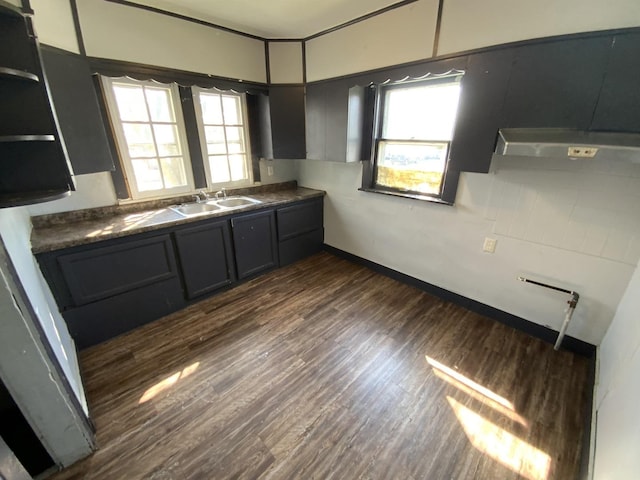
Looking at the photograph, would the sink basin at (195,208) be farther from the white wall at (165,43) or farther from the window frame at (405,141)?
the window frame at (405,141)

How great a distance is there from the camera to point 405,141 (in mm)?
2570

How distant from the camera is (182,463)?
1.34 m

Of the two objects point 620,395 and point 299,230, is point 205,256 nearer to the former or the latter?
point 299,230

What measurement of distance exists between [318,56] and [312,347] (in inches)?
112

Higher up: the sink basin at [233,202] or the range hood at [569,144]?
the range hood at [569,144]

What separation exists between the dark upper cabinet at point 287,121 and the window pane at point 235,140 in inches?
11.2

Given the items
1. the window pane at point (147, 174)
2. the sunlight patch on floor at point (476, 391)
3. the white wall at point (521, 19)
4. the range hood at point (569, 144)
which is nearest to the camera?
the range hood at point (569, 144)

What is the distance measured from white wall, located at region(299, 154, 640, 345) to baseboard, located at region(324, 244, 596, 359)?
0.05 metres

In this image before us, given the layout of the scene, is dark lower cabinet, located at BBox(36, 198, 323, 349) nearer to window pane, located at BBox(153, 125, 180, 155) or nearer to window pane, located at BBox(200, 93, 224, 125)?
window pane, located at BBox(153, 125, 180, 155)

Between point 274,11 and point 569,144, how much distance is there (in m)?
2.41

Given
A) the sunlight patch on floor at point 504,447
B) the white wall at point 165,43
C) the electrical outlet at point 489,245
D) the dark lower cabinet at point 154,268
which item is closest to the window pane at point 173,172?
the dark lower cabinet at point 154,268

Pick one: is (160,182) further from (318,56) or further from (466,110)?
(466,110)

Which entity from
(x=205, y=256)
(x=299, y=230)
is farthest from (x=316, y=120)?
(x=205, y=256)

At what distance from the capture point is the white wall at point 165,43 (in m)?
1.96
